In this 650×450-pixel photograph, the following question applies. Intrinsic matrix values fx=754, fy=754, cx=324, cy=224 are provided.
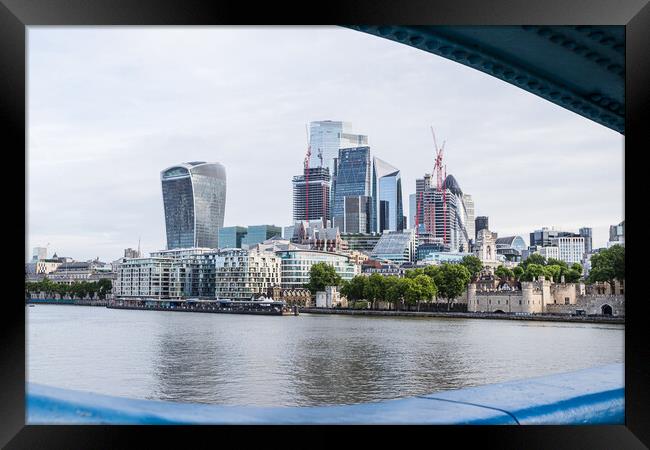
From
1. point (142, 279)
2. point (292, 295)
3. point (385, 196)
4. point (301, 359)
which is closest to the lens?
point (301, 359)

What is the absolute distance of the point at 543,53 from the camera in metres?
3.04

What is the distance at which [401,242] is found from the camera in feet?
179

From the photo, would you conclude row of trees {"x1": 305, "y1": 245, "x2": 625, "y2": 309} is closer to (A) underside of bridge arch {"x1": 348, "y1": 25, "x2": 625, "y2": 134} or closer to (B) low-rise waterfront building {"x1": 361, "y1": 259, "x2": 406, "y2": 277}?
(B) low-rise waterfront building {"x1": 361, "y1": 259, "x2": 406, "y2": 277}

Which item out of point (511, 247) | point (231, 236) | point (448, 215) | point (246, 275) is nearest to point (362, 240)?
point (448, 215)

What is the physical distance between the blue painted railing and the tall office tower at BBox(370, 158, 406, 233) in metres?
61.2

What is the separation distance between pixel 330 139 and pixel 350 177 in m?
5.42

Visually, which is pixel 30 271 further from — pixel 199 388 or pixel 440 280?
pixel 199 388

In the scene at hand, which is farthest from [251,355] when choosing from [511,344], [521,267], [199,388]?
[521,267]

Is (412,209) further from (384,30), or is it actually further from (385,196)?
(384,30)

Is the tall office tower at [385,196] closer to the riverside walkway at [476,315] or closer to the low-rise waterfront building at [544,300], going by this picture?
the riverside walkway at [476,315]

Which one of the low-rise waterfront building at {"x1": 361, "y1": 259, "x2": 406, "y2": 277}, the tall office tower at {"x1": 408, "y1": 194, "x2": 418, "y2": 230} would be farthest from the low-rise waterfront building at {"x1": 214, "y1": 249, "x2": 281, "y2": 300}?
the tall office tower at {"x1": 408, "y1": 194, "x2": 418, "y2": 230}

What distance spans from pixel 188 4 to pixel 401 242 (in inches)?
2072

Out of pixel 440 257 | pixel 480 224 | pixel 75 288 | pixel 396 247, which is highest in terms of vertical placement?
pixel 480 224

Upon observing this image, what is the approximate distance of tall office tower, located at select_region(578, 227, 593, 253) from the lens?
161ft
